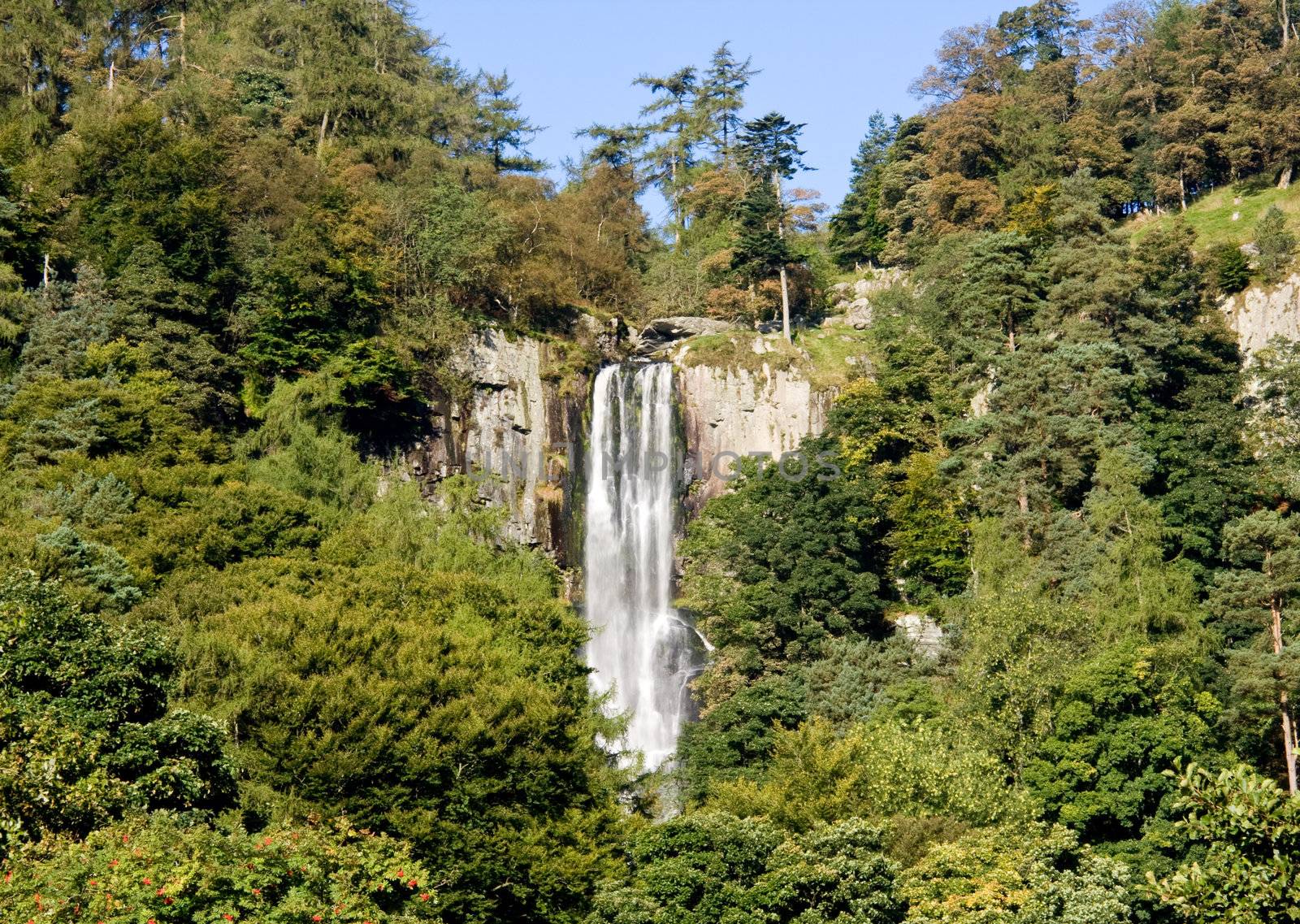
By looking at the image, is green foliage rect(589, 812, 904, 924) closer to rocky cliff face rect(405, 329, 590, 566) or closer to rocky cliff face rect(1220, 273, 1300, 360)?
rocky cliff face rect(405, 329, 590, 566)

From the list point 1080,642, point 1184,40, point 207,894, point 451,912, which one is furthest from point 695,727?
point 1184,40

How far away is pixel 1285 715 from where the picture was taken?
36.8m

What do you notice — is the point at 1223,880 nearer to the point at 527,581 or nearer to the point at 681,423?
the point at 527,581

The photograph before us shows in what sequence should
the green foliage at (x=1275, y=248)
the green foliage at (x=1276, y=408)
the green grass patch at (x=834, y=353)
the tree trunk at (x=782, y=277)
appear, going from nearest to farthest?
the green foliage at (x=1276, y=408) → the green foliage at (x=1275, y=248) → the green grass patch at (x=834, y=353) → the tree trunk at (x=782, y=277)

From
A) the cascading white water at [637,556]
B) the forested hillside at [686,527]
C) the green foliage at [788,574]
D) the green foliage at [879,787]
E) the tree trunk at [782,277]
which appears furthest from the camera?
the tree trunk at [782,277]

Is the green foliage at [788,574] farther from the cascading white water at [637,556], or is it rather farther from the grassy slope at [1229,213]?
the grassy slope at [1229,213]

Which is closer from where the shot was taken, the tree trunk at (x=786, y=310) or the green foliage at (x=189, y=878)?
the green foliage at (x=189, y=878)

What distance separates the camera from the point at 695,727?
135ft

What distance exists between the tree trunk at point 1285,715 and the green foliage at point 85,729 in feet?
86.2

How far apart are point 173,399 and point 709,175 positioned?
32.4 meters

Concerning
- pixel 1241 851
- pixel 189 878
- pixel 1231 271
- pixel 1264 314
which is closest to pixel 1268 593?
pixel 1264 314

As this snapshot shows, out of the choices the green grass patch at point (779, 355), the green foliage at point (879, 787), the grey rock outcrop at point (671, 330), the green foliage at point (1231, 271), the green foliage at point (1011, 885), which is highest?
the green foliage at point (1231, 271)

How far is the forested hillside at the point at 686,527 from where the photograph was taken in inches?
996

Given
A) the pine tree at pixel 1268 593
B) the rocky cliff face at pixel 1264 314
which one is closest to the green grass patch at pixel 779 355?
the rocky cliff face at pixel 1264 314
